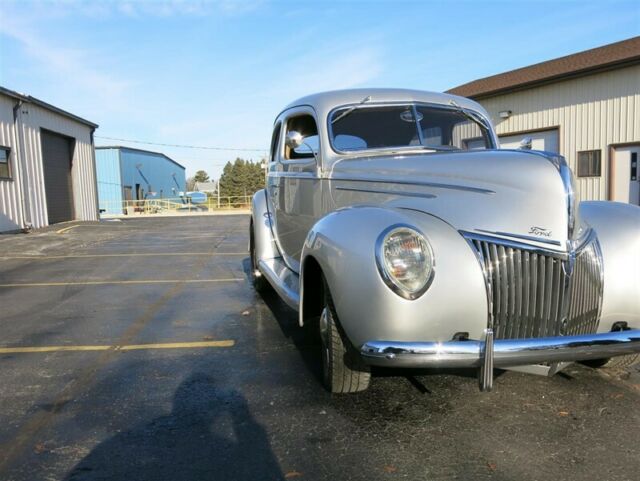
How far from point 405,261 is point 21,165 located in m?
16.4

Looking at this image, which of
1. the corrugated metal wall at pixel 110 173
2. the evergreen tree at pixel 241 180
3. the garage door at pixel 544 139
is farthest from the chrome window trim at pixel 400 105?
the evergreen tree at pixel 241 180

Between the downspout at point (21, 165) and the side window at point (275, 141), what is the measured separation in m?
12.4

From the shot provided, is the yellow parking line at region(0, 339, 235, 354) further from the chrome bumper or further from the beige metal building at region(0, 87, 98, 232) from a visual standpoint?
the beige metal building at region(0, 87, 98, 232)

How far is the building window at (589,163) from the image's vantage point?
1278 cm

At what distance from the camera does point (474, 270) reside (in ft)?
8.30

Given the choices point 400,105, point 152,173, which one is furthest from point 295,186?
point 152,173

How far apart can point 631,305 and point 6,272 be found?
9.00 m

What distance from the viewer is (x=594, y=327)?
2805 millimetres

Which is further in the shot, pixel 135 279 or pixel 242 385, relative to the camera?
pixel 135 279

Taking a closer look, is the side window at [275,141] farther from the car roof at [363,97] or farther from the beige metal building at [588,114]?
the beige metal building at [588,114]

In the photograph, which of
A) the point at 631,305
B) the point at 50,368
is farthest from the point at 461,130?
the point at 50,368

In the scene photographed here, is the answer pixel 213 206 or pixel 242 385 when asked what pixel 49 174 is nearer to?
pixel 242 385

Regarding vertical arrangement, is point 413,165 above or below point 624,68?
below

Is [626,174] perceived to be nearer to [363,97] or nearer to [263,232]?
[263,232]
